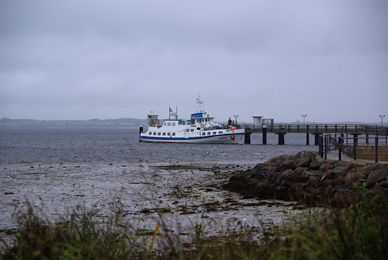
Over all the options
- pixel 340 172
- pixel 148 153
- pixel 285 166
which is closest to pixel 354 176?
pixel 340 172

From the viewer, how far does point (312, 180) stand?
13875mm

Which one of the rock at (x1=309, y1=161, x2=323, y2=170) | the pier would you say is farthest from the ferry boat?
the rock at (x1=309, y1=161, x2=323, y2=170)

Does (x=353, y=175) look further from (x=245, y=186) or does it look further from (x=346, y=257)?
(x=346, y=257)

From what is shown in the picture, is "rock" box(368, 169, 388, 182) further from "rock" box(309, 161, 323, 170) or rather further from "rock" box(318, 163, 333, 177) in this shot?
"rock" box(309, 161, 323, 170)

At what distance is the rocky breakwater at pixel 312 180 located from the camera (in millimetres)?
12070

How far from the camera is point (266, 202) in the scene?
13.3 m

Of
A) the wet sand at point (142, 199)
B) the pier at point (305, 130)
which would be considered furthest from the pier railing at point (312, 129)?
the wet sand at point (142, 199)

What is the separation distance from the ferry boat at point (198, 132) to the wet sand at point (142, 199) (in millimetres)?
32644

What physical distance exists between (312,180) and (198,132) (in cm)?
4413

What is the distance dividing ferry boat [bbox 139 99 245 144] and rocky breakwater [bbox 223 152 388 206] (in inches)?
1561

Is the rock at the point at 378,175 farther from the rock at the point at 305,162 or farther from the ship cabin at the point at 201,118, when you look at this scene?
the ship cabin at the point at 201,118

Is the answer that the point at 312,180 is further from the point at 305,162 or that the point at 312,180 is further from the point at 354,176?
the point at 305,162

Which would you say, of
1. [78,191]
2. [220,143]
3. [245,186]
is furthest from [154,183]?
[220,143]

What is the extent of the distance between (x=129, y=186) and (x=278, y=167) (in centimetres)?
608
